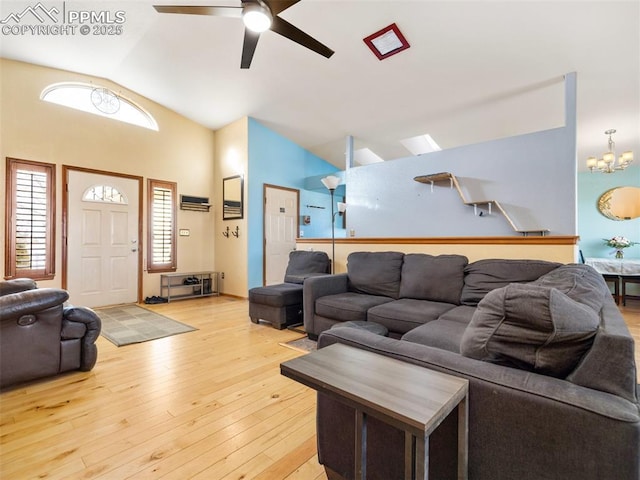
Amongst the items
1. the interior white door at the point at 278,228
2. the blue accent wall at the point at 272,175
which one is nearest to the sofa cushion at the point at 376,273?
the blue accent wall at the point at 272,175

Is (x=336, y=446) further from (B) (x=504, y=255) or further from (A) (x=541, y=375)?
(B) (x=504, y=255)

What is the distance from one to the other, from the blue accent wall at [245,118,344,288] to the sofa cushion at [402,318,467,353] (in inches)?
157

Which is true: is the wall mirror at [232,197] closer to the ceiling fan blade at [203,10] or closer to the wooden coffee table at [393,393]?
the ceiling fan blade at [203,10]

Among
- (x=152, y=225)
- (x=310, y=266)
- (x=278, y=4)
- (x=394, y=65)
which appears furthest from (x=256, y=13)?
(x=152, y=225)

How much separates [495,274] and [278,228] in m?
4.23

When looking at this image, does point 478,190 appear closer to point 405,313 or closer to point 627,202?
point 627,202

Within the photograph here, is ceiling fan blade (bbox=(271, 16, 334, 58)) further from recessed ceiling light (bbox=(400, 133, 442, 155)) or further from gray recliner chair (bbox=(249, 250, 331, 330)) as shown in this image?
recessed ceiling light (bbox=(400, 133, 442, 155))

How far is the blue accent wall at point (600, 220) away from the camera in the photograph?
585cm

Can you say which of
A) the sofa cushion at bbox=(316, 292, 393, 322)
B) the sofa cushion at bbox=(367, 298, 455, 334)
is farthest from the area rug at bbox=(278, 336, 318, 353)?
the sofa cushion at bbox=(367, 298, 455, 334)

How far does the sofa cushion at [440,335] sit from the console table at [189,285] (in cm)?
453

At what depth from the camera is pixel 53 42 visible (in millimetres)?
3725

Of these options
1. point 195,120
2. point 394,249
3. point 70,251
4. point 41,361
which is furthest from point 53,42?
point 394,249

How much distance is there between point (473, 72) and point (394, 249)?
7.65 ft

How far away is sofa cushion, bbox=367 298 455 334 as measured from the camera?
7.38 ft
